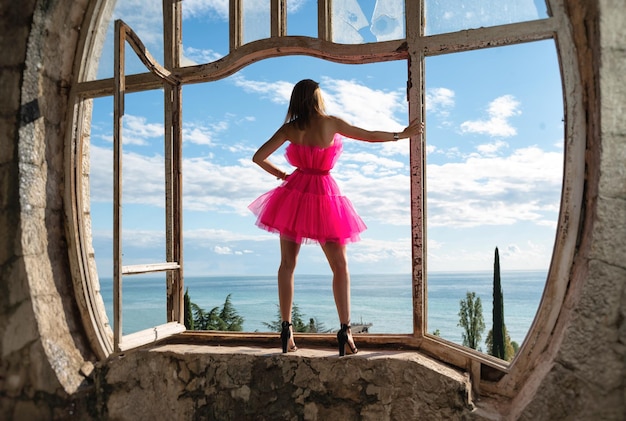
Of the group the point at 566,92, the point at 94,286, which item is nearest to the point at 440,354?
the point at 566,92

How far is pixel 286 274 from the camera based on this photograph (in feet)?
8.86

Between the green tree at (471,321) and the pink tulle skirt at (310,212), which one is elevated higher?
the pink tulle skirt at (310,212)

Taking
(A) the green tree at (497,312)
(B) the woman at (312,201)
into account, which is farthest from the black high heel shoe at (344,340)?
(A) the green tree at (497,312)

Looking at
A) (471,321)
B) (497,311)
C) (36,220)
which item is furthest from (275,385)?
(471,321)

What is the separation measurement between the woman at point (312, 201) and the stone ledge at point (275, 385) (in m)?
0.14

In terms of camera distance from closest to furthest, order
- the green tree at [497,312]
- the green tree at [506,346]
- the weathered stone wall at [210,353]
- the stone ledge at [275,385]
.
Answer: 1. the weathered stone wall at [210,353]
2. the stone ledge at [275,385]
3. the green tree at [497,312]
4. the green tree at [506,346]

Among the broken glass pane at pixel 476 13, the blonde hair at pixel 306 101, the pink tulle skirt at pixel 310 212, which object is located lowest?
the pink tulle skirt at pixel 310 212

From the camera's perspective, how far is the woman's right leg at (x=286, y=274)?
2.70 meters

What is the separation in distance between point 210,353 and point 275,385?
40cm

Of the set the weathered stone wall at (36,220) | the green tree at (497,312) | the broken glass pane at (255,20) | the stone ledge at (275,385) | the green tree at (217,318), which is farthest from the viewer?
the green tree at (217,318)

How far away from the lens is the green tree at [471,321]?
8.90 m

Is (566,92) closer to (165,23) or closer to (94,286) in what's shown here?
(165,23)

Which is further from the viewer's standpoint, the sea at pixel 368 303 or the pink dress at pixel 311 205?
the sea at pixel 368 303

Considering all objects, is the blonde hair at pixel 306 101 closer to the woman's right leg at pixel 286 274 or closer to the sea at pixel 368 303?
the woman's right leg at pixel 286 274
